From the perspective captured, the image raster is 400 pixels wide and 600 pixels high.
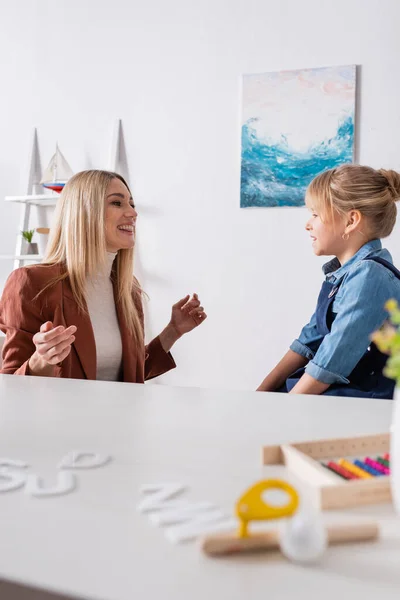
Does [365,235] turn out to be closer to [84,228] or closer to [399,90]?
[84,228]

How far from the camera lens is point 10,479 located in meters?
0.84

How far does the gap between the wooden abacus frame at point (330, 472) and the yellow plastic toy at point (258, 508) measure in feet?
0.27

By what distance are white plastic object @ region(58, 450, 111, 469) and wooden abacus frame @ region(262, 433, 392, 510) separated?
0.69 ft

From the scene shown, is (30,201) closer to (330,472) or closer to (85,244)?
(85,244)

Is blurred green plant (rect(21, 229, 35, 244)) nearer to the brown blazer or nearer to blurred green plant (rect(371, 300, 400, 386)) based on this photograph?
the brown blazer

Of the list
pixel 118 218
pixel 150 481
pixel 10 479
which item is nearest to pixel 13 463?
pixel 10 479

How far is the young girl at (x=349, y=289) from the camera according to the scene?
6.03ft

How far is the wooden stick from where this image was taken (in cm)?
63

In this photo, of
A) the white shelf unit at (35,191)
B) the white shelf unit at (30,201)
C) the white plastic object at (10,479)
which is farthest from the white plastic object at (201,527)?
the white shelf unit at (30,201)

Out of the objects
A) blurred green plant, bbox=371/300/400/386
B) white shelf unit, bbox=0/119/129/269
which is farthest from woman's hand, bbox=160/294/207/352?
white shelf unit, bbox=0/119/129/269

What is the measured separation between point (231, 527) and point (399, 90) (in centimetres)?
314

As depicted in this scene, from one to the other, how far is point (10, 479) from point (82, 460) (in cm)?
11

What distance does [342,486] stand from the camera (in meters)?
0.76

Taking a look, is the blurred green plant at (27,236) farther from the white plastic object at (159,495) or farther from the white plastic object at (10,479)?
the white plastic object at (159,495)
